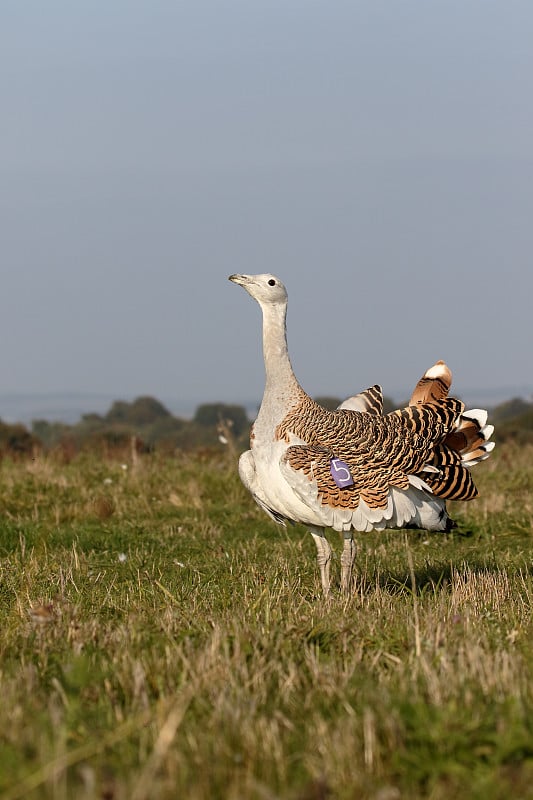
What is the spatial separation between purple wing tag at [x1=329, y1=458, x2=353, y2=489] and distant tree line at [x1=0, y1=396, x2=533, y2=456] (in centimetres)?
645

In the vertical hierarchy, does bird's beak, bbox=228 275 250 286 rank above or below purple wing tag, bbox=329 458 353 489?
above

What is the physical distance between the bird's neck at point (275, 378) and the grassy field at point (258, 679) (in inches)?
38.9

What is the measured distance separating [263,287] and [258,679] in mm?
3533

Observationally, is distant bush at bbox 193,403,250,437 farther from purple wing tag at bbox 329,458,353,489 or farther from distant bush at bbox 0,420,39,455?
purple wing tag at bbox 329,458,353,489

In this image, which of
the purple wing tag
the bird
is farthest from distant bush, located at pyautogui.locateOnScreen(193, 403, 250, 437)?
the purple wing tag

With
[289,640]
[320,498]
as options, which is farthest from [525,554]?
[289,640]

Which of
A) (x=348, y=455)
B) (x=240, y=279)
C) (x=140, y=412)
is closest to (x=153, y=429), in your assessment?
(x=140, y=412)

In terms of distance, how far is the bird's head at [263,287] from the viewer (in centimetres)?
709

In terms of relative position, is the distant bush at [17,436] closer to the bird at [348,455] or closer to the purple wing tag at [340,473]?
the bird at [348,455]

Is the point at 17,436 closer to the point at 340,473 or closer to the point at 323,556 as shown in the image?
the point at 323,556

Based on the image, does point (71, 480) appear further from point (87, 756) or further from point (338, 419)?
point (87, 756)

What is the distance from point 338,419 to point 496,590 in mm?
1398

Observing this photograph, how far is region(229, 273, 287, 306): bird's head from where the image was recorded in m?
7.09

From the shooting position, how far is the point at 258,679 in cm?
402
